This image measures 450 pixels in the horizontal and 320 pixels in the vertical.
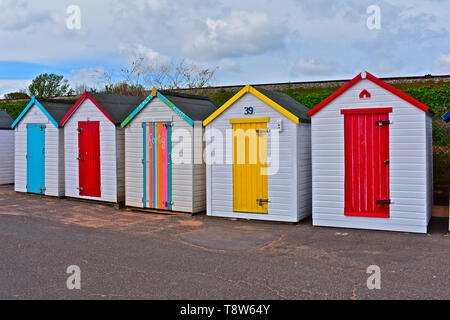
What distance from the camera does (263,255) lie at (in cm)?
724

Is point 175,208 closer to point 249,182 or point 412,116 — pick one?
point 249,182

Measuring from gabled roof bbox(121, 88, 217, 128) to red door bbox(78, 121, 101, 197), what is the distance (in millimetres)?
1319

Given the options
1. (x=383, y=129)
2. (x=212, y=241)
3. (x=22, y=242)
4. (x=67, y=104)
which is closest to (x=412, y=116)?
(x=383, y=129)

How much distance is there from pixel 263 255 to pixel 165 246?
172cm

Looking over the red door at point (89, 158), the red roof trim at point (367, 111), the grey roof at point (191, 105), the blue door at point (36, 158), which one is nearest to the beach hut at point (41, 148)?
the blue door at point (36, 158)

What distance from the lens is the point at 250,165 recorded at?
A: 9.98 meters

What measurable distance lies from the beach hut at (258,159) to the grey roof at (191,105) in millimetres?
651

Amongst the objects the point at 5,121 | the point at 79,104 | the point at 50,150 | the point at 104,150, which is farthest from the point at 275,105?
the point at 5,121

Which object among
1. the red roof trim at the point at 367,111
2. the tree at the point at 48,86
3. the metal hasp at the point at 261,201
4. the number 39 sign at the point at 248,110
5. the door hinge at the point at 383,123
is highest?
the tree at the point at 48,86

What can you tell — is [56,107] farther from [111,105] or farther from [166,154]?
[166,154]

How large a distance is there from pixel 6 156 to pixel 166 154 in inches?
369

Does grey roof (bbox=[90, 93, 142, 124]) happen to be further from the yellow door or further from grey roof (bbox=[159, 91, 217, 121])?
the yellow door

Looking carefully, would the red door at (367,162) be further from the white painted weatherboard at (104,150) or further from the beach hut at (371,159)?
the white painted weatherboard at (104,150)

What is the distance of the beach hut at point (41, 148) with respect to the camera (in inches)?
532
